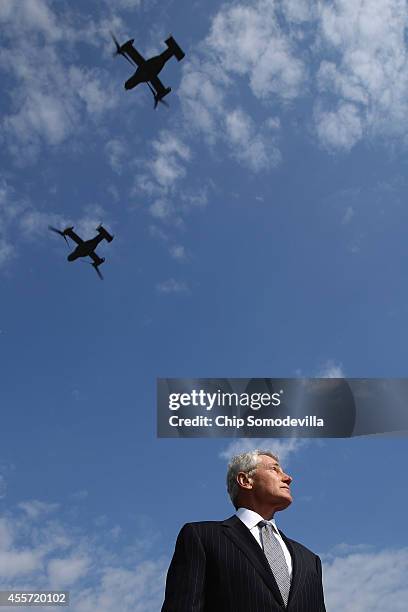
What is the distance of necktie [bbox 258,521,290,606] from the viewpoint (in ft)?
Answer: 18.7

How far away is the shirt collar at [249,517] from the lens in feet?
20.1

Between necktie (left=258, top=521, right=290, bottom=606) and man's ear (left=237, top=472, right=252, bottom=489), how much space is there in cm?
37

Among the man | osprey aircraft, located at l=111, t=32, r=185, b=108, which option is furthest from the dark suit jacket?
osprey aircraft, located at l=111, t=32, r=185, b=108

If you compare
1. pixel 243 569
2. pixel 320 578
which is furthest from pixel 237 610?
pixel 320 578

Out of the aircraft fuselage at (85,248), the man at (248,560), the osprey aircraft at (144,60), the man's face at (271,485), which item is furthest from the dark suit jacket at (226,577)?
the aircraft fuselage at (85,248)

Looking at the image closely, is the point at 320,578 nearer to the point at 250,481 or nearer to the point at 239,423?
the point at 250,481

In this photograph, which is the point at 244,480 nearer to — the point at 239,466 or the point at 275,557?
the point at 239,466

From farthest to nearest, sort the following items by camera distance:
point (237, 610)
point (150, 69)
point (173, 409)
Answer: point (150, 69) → point (173, 409) → point (237, 610)

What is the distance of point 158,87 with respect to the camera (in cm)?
3091

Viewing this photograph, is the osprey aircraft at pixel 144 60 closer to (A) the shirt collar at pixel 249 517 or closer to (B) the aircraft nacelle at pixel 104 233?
(B) the aircraft nacelle at pixel 104 233

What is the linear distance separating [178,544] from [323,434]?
15.5m

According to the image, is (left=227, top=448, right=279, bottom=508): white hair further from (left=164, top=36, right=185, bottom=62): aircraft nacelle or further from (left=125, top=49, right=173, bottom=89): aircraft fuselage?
(left=164, top=36, right=185, bottom=62): aircraft nacelle

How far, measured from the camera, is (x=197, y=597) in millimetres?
5516

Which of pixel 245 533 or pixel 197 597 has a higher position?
pixel 245 533
